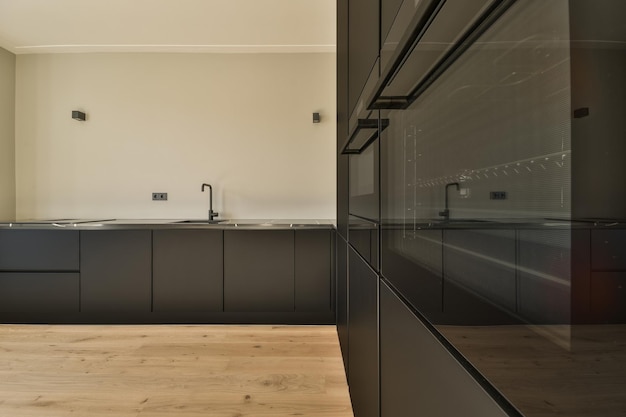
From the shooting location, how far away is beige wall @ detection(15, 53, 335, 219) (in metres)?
3.29

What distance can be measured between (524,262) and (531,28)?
183 mm

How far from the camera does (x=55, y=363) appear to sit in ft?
6.89

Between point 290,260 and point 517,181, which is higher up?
point 517,181

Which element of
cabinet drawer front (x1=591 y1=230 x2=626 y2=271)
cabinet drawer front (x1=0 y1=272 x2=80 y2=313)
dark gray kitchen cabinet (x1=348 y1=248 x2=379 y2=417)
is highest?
cabinet drawer front (x1=591 y1=230 x2=626 y2=271)

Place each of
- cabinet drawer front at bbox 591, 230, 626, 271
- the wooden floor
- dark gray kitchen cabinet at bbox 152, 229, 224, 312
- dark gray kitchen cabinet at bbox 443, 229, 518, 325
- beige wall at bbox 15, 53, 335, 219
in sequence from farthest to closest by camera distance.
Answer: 1. beige wall at bbox 15, 53, 335, 219
2. dark gray kitchen cabinet at bbox 152, 229, 224, 312
3. the wooden floor
4. dark gray kitchen cabinet at bbox 443, 229, 518, 325
5. cabinet drawer front at bbox 591, 230, 626, 271

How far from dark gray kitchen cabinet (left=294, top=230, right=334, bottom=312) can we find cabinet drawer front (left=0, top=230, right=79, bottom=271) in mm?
1800

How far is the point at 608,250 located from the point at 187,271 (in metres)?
2.85

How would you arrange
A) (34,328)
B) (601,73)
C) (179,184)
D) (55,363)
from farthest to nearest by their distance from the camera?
(179,184) < (34,328) < (55,363) < (601,73)

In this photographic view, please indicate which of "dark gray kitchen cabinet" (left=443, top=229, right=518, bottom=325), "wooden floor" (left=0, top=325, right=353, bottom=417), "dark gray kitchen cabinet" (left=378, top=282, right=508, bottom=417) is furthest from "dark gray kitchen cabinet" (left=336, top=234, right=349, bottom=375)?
"dark gray kitchen cabinet" (left=443, top=229, right=518, bottom=325)

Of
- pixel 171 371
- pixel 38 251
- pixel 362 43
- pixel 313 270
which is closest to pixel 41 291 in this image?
pixel 38 251

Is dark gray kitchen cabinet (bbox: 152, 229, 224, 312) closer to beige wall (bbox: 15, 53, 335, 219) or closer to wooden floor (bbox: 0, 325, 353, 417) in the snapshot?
wooden floor (bbox: 0, 325, 353, 417)

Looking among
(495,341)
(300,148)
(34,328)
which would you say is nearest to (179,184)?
(300,148)

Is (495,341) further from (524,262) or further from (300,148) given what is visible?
(300,148)

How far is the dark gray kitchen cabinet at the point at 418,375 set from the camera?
39cm
